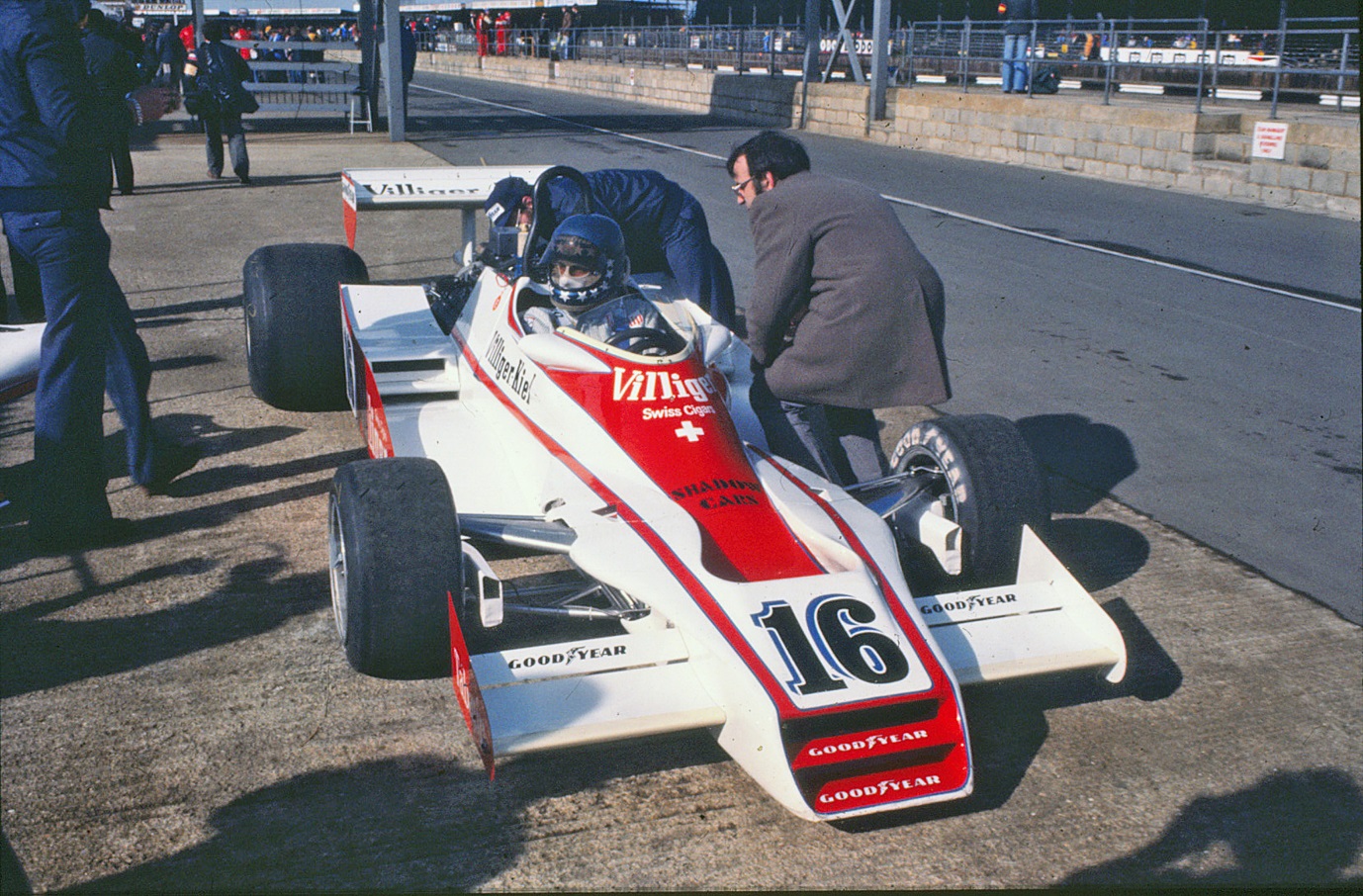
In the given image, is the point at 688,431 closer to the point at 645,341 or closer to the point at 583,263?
the point at 645,341

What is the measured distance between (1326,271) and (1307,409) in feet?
15.6

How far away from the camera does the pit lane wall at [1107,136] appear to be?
14688 mm

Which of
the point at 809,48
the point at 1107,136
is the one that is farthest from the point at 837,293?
the point at 809,48

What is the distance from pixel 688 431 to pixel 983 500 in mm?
993

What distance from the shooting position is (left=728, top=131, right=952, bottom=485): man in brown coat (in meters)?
4.38

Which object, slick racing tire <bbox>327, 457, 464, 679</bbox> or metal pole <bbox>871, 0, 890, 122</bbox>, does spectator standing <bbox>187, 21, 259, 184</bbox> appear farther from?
slick racing tire <bbox>327, 457, 464, 679</bbox>

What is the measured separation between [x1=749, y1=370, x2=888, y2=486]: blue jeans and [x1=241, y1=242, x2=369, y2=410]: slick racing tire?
2.47m

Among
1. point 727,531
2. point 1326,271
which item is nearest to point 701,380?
point 727,531

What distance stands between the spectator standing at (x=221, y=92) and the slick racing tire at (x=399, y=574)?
1302cm

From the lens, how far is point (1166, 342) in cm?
881

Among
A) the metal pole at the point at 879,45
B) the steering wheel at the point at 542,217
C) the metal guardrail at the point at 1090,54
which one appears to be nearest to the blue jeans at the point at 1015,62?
A: the metal guardrail at the point at 1090,54

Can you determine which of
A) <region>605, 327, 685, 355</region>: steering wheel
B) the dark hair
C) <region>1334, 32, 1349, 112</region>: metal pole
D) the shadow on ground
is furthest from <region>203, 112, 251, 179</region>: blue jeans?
the shadow on ground

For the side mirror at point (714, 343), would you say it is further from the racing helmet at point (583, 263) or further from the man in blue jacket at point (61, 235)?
the man in blue jacket at point (61, 235)

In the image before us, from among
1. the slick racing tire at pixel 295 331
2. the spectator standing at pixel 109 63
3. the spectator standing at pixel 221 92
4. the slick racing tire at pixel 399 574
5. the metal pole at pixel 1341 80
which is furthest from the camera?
the metal pole at pixel 1341 80
